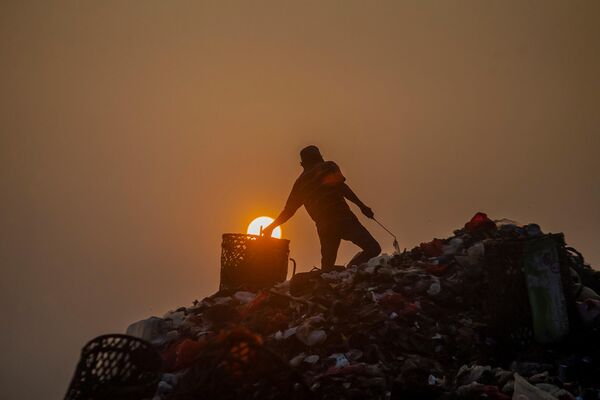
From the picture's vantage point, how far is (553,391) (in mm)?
3795

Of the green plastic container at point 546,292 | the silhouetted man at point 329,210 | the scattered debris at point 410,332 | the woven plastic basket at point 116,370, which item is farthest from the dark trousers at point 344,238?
the woven plastic basket at point 116,370

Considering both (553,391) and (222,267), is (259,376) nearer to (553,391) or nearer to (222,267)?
(553,391)

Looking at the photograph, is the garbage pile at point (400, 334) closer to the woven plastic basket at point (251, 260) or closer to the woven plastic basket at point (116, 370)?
the woven plastic basket at point (251, 260)

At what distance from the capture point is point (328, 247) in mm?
7516

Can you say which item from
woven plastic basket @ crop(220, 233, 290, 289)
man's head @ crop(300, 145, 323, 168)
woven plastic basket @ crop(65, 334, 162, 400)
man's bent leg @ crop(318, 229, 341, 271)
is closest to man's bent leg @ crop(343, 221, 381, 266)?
man's bent leg @ crop(318, 229, 341, 271)

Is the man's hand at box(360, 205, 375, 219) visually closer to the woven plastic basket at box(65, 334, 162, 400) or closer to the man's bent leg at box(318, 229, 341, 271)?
the man's bent leg at box(318, 229, 341, 271)

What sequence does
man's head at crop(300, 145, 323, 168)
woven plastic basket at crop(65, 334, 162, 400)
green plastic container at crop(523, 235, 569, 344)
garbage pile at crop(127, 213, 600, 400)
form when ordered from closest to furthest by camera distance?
garbage pile at crop(127, 213, 600, 400), woven plastic basket at crop(65, 334, 162, 400), green plastic container at crop(523, 235, 569, 344), man's head at crop(300, 145, 323, 168)

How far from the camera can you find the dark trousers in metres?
7.30

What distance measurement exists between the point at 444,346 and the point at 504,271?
3.46 ft

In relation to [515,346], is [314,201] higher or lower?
higher

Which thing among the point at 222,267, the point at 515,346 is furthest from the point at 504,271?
the point at 222,267

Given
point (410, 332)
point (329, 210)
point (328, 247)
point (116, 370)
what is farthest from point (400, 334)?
point (116, 370)

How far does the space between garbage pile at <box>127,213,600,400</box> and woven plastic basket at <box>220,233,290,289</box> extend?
0.25 metres

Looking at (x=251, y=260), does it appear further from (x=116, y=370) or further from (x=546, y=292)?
(x=546, y=292)
